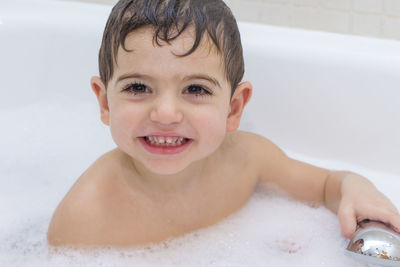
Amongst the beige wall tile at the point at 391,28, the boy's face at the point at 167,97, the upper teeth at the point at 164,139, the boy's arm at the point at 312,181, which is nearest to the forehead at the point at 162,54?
the boy's face at the point at 167,97

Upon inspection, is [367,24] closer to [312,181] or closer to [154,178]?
[312,181]

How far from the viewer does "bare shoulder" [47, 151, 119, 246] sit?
94cm

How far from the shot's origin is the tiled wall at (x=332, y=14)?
52.9 inches

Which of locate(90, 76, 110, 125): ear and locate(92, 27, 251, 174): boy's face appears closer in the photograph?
locate(92, 27, 251, 174): boy's face

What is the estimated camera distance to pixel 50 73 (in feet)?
4.56

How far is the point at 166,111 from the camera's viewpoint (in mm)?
788

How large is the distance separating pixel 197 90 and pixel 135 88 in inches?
3.8

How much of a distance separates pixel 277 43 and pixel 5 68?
2.28 feet

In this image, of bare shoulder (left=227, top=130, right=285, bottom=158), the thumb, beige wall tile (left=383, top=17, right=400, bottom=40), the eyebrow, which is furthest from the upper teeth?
beige wall tile (left=383, top=17, right=400, bottom=40)

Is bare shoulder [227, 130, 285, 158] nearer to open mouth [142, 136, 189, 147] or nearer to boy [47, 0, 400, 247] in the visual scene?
boy [47, 0, 400, 247]

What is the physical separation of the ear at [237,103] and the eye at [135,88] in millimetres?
187

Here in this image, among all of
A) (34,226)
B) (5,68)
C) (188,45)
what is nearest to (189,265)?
(34,226)

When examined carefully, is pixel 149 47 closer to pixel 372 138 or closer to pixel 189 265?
pixel 189 265

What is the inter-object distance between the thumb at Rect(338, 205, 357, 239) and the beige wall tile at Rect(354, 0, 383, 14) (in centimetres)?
60
